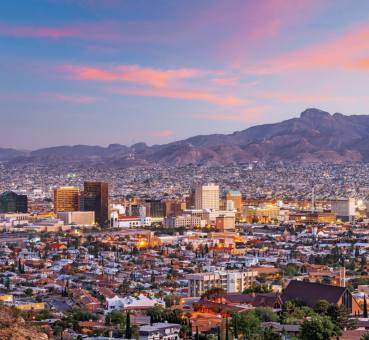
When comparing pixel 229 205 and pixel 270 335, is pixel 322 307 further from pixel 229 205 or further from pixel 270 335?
pixel 229 205

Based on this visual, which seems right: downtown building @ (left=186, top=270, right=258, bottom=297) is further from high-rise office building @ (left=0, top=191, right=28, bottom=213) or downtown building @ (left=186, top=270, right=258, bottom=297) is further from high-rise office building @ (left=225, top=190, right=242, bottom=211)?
high-rise office building @ (left=225, top=190, right=242, bottom=211)

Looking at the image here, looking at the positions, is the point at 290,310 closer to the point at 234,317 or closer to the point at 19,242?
the point at 234,317

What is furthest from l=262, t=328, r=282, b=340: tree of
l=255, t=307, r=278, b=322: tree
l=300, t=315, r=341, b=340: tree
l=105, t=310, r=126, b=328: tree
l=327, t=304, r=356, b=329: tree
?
l=105, t=310, r=126, b=328: tree

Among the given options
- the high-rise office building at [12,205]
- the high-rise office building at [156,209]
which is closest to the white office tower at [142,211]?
the high-rise office building at [156,209]

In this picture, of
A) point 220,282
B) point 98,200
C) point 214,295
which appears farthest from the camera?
point 98,200

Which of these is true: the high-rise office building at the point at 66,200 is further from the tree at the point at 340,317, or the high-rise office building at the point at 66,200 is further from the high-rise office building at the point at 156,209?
the tree at the point at 340,317

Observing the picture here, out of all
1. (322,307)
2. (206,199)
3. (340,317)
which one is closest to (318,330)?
(340,317)
